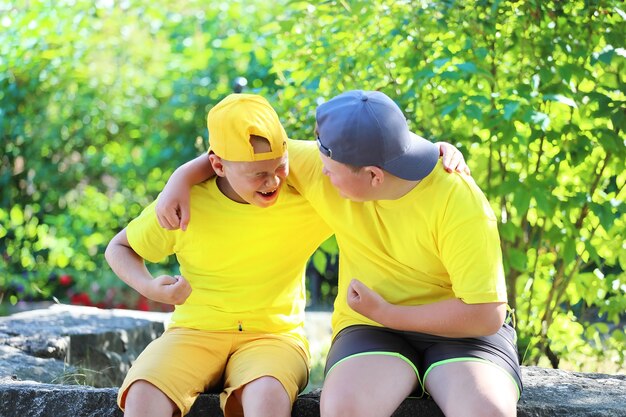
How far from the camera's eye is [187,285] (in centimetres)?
246

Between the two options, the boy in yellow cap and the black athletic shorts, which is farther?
the boy in yellow cap

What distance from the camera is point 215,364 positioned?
2617 millimetres

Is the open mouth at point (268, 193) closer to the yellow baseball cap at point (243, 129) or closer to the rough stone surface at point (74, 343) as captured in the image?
the yellow baseball cap at point (243, 129)

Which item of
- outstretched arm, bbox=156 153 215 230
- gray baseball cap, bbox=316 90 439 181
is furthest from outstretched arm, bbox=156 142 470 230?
gray baseball cap, bbox=316 90 439 181

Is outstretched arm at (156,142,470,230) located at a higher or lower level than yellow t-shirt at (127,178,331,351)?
higher

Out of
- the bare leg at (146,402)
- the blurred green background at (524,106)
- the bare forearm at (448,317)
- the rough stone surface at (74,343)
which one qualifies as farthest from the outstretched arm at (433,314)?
the rough stone surface at (74,343)

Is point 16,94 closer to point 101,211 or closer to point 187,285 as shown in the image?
point 101,211

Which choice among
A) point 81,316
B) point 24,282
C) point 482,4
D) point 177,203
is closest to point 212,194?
point 177,203

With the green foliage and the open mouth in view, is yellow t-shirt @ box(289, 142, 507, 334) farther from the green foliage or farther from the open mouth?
the green foliage

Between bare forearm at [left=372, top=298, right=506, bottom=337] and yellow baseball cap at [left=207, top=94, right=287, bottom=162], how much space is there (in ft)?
1.67

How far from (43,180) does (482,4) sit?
431 centimetres

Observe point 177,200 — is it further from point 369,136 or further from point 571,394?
point 571,394

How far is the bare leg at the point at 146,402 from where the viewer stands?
2402mm

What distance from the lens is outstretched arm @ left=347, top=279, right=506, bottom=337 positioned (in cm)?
232
